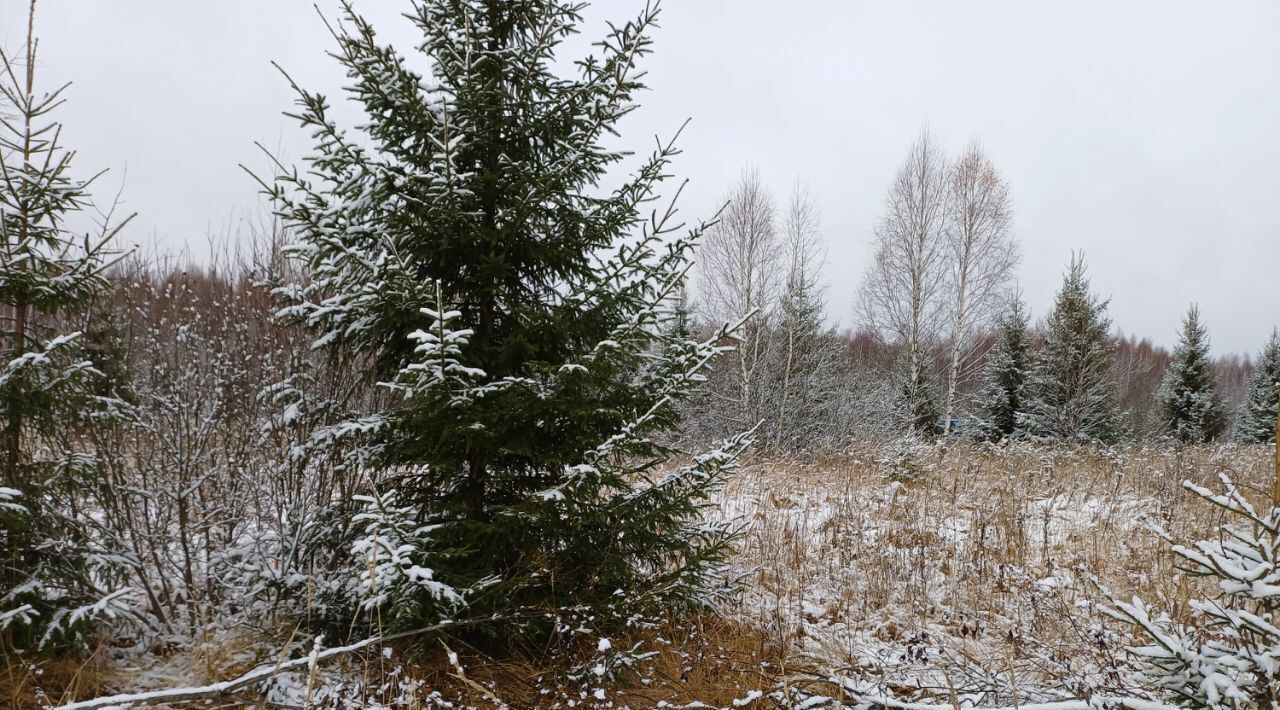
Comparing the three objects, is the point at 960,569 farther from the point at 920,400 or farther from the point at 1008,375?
the point at 1008,375

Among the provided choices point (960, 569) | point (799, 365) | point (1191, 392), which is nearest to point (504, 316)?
point (960, 569)

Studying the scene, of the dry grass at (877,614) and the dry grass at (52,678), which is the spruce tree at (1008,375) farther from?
the dry grass at (52,678)

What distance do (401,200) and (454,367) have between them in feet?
3.89

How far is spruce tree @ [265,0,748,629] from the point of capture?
3.15m

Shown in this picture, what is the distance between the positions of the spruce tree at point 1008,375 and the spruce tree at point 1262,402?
6.40 m

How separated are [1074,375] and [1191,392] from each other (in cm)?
775

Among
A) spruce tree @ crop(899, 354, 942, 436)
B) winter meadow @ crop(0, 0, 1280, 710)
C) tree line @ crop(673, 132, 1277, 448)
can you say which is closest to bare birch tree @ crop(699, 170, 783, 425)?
tree line @ crop(673, 132, 1277, 448)

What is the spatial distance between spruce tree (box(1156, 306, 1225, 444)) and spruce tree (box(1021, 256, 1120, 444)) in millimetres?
3087

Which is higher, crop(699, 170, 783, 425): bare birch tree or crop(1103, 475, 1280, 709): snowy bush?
crop(699, 170, 783, 425): bare birch tree

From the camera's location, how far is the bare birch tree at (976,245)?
16.9m

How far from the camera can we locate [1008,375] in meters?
16.7

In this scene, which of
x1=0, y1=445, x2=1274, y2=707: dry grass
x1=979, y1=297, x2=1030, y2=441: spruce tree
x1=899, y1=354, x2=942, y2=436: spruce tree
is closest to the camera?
x1=0, y1=445, x2=1274, y2=707: dry grass

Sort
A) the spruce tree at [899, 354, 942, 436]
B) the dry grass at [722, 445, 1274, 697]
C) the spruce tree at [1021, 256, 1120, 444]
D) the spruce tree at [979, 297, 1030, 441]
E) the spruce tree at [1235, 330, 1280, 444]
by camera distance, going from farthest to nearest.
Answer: the spruce tree at [1235, 330, 1280, 444] → the spruce tree at [979, 297, 1030, 441] → the spruce tree at [899, 354, 942, 436] → the spruce tree at [1021, 256, 1120, 444] → the dry grass at [722, 445, 1274, 697]

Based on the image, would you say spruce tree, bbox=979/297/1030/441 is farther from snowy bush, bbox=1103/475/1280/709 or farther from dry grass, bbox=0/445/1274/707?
snowy bush, bbox=1103/475/1280/709
